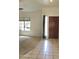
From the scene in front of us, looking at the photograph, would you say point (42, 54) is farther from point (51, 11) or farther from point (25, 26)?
point (25, 26)

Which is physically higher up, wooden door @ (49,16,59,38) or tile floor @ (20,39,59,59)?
wooden door @ (49,16,59,38)

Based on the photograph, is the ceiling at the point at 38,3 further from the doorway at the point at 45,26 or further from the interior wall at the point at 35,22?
the interior wall at the point at 35,22

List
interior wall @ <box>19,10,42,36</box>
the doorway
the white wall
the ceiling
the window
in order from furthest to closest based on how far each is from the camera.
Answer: the window
interior wall @ <box>19,10,42,36</box>
the doorway
the white wall
the ceiling

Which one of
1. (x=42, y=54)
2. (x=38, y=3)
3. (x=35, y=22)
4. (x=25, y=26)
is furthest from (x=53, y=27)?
(x=42, y=54)

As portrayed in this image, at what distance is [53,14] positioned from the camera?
982 cm

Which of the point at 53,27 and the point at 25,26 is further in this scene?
the point at 25,26

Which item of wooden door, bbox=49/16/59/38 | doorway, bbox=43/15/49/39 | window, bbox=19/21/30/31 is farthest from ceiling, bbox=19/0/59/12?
window, bbox=19/21/30/31

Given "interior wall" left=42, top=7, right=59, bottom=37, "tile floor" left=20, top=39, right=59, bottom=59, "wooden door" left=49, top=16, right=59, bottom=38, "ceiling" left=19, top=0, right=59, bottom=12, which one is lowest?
"tile floor" left=20, top=39, right=59, bottom=59

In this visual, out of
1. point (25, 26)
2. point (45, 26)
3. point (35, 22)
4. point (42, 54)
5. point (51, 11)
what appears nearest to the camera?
point (42, 54)

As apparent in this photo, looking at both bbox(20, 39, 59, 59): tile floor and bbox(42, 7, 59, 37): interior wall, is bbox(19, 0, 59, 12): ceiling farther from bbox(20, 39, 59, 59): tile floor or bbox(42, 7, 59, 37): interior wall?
bbox(20, 39, 59, 59): tile floor

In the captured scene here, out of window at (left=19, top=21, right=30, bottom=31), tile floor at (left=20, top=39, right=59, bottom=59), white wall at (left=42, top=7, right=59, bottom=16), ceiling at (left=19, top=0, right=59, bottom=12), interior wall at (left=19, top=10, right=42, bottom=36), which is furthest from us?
window at (left=19, top=21, right=30, bottom=31)
